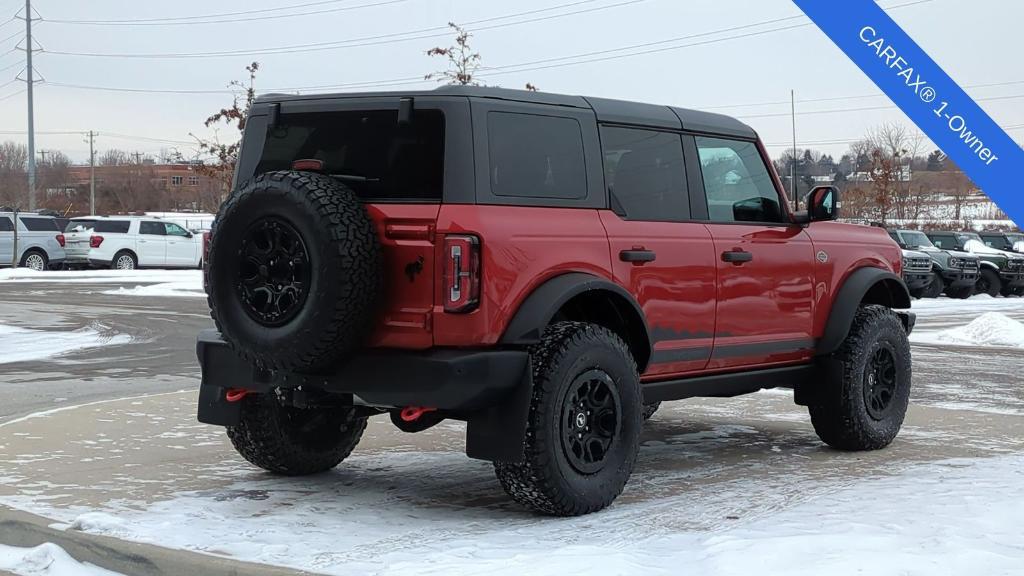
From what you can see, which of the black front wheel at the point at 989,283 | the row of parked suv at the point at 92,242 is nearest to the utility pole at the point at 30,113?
the row of parked suv at the point at 92,242

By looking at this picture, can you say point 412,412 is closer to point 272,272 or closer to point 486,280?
point 486,280

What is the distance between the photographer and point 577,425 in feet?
20.7

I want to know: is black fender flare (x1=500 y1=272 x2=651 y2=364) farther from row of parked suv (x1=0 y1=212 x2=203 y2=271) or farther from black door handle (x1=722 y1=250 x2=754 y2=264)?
row of parked suv (x1=0 y1=212 x2=203 y2=271)

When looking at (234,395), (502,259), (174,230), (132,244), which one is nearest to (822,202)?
(502,259)

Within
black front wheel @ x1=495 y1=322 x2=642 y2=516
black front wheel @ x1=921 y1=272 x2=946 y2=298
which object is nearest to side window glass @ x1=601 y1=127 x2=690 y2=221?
black front wheel @ x1=495 y1=322 x2=642 y2=516

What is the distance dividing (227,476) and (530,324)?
2311 mm

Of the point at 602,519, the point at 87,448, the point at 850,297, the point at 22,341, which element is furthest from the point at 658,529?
the point at 22,341

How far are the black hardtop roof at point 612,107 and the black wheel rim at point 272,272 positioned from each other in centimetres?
92

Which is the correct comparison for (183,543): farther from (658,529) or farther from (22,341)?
(22,341)

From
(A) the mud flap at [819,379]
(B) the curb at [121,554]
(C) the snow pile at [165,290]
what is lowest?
(C) the snow pile at [165,290]

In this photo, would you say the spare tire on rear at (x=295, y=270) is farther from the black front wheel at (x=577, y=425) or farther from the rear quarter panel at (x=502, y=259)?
the black front wheel at (x=577, y=425)

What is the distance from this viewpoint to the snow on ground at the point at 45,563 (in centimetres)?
545

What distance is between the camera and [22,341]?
643 inches

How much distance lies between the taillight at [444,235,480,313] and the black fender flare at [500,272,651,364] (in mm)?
252
